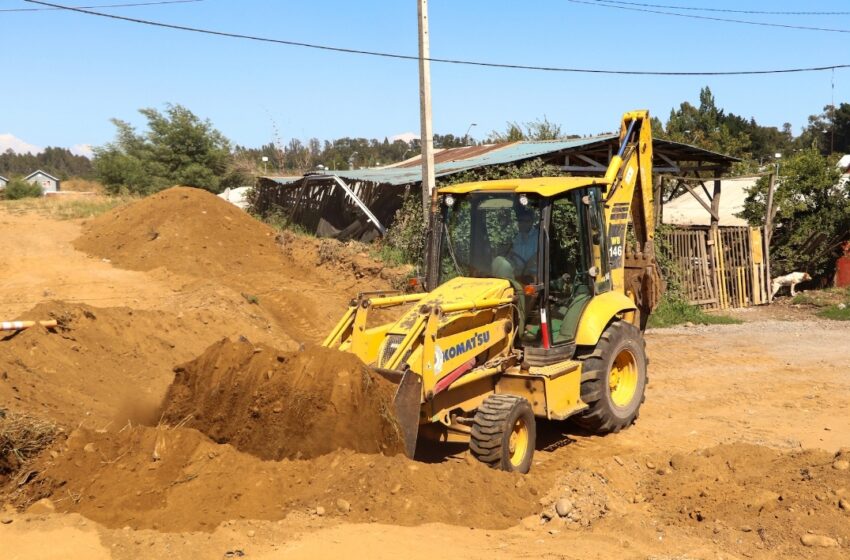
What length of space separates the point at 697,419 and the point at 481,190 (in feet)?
12.8

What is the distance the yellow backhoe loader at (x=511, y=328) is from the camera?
6.83 metres

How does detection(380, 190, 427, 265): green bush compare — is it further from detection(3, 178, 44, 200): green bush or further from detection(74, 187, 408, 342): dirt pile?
detection(3, 178, 44, 200): green bush

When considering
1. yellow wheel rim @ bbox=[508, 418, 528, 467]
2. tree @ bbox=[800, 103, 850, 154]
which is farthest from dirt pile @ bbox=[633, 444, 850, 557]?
tree @ bbox=[800, 103, 850, 154]

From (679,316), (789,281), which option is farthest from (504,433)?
(789,281)

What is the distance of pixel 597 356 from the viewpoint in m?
8.26

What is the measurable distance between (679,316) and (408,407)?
1213 cm

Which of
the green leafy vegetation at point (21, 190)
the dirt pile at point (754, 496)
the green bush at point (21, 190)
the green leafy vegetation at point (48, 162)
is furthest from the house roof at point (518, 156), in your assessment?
the green leafy vegetation at point (48, 162)

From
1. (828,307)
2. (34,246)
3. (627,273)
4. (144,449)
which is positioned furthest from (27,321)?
(828,307)

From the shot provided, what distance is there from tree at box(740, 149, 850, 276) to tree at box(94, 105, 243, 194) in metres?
20.0

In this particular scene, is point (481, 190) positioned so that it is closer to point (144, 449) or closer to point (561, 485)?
point (561, 485)

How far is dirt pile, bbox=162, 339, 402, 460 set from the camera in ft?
20.3

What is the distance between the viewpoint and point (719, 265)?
1928 cm

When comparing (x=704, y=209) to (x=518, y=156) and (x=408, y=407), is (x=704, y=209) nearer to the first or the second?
(x=518, y=156)

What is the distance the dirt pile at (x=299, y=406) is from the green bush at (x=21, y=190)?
31146mm
